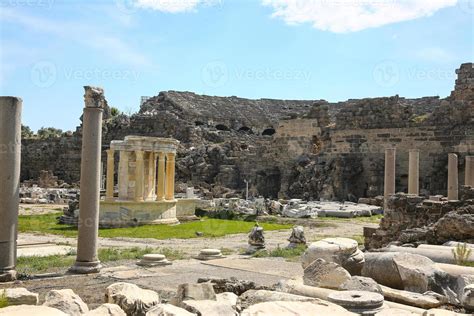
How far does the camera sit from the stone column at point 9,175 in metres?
9.77

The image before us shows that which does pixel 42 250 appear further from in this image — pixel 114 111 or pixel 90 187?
pixel 114 111

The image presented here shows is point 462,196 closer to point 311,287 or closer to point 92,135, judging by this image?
point 311,287

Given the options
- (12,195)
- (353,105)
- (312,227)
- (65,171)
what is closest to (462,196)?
(312,227)

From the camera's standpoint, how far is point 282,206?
84.1ft

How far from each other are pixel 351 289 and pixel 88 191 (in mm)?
5961

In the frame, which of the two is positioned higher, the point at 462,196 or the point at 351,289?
the point at 462,196

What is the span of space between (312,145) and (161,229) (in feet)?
55.8

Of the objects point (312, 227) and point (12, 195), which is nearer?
point (12, 195)

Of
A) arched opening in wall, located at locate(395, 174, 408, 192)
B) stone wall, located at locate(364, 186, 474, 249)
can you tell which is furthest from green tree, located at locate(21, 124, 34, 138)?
stone wall, located at locate(364, 186, 474, 249)

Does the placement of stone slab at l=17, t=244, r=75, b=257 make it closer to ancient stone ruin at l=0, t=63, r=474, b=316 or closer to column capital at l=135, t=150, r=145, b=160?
ancient stone ruin at l=0, t=63, r=474, b=316

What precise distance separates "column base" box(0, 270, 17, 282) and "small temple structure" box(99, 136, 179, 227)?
35.3 feet

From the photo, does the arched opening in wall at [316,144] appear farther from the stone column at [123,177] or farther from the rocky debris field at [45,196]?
the rocky debris field at [45,196]

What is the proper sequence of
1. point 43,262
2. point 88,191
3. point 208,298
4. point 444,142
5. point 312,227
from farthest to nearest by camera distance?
point 444,142, point 312,227, point 43,262, point 88,191, point 208,298

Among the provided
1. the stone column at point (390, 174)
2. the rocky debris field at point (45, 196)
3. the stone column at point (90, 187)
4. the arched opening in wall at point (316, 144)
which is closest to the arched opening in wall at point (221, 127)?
the arched opening in wall at point (316, 144)
